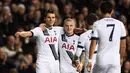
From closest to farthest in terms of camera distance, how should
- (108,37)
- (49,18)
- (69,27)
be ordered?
1. (108,37)
2. (49,18)
3. (69,27)

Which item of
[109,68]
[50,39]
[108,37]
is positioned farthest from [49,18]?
[109,68]

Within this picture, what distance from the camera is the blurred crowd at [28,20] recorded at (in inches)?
622

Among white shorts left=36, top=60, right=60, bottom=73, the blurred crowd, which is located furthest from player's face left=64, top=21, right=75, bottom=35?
the blurred crowd

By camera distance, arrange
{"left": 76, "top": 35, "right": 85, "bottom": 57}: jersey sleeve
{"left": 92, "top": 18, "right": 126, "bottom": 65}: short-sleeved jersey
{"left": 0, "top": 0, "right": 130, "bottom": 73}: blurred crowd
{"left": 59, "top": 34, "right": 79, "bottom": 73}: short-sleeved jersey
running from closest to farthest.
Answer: {"left": 92, "top": 18, "right": 126, "bottom": 65}: short-sleeved jersey
{"left": 76, "top": 35, "right": 85, "bottom": 57}: jersey sleeve
{"left": 59, "top": 34, "right": 79, "bottom": 73}: short-sleeved jersey
{"left": 0, "top": 0, "right": 130, "bottom": 73}: blurred crowd

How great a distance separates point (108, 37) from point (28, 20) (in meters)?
7.00

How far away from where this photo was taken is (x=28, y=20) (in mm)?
17688

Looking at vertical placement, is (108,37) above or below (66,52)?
above

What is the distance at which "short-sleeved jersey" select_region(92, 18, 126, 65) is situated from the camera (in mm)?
10961

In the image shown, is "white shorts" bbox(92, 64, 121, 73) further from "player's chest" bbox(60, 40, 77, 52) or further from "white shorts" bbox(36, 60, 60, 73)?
"player's chest" bbox(60, 40, 77, 52)

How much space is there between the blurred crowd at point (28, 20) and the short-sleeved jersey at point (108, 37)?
4680 mm

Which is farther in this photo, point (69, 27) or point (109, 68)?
point (69, 27)

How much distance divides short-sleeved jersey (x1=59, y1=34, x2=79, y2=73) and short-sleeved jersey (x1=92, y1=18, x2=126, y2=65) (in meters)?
1.74

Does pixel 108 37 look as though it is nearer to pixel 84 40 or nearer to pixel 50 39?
pixel 50 39

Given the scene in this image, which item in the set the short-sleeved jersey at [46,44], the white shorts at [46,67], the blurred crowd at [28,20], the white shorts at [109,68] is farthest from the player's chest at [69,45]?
the blurred crowd at [28,20]
